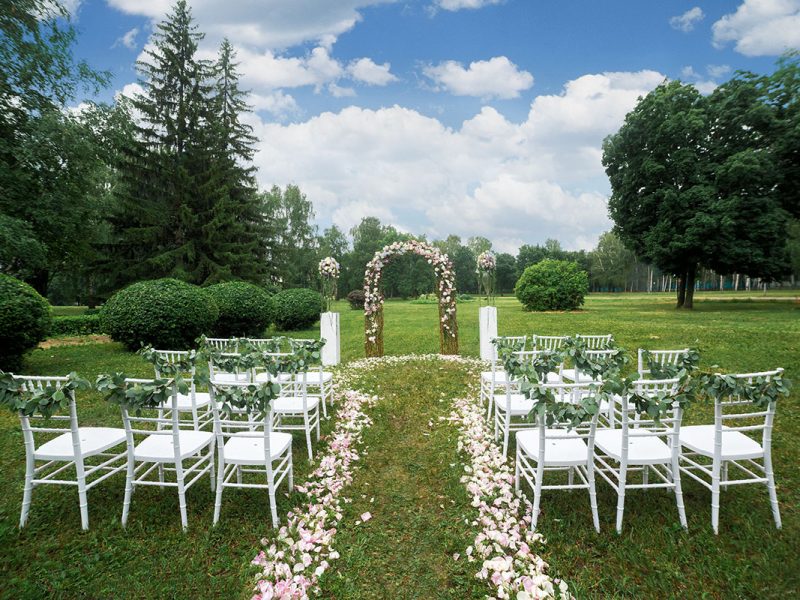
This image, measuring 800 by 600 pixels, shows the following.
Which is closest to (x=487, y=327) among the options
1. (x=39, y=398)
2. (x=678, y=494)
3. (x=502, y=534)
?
(x=678, y=494)

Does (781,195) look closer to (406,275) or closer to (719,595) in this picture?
(719,595)

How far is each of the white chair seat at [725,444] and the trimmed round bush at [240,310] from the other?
10759 mm

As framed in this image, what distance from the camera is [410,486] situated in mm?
3545

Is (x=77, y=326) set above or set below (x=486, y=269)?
below

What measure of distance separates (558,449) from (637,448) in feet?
1.97

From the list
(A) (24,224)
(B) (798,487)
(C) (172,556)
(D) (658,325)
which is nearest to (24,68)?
(A) (24,224)

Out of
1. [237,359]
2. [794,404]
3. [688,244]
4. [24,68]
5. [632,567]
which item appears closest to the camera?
[632,567]

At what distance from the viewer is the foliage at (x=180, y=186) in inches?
654

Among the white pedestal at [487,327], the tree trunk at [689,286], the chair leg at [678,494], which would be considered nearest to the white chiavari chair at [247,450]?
the chair leg at [678,494]

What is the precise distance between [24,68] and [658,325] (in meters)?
21.6

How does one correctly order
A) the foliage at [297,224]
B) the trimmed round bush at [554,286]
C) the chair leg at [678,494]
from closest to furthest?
the chair leg at [678,494], the trimmed round bush at [554,286], the foliage at [297,224]

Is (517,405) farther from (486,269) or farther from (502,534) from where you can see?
(486,269)

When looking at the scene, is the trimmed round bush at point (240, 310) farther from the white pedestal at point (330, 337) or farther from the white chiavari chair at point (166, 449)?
the white chiavari chair at point (166, 449)

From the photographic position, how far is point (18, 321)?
21.9ft
